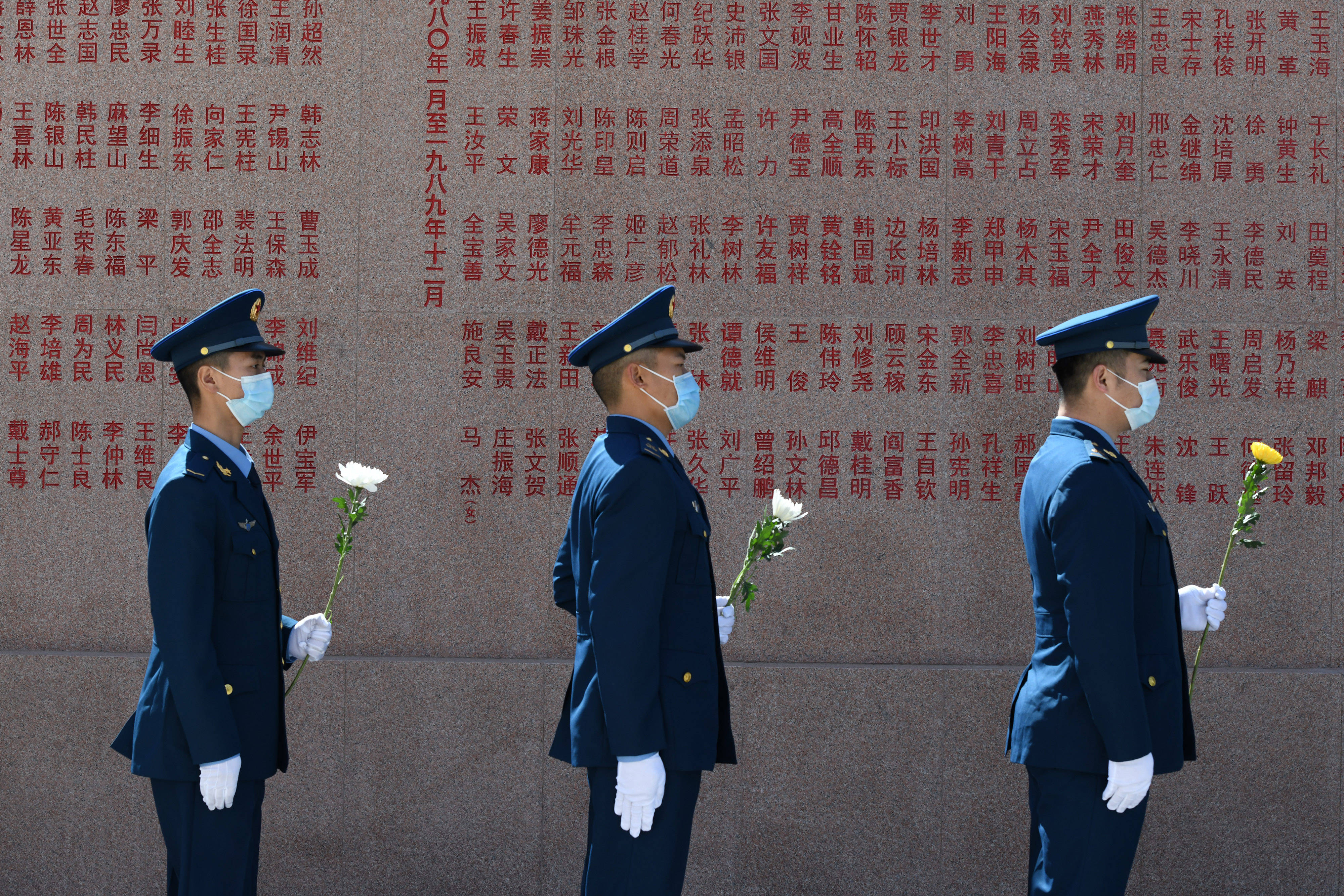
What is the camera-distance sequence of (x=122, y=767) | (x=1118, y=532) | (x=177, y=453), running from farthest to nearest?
(x=122, y=767) → (x=177, y=453) → (x=1118, y=532)

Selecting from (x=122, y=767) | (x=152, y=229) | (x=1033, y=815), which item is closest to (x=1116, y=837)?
(x=1033, y=815)

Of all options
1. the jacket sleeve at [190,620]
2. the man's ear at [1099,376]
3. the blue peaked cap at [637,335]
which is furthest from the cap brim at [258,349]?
the man's ear at [1099,376]

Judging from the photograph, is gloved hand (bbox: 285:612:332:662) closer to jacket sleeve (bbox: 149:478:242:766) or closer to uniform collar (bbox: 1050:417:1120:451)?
jacket sleeve (bbox: 149:478:242:766)

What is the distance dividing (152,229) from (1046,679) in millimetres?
3600

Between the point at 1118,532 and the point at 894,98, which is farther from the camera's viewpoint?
the point at 894,98

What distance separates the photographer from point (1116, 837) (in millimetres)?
2738

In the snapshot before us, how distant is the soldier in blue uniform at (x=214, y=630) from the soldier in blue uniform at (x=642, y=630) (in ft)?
2.51

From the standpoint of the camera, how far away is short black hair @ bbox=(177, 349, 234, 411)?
2.95 m

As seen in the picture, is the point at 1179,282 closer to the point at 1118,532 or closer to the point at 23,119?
the point at 1118,532

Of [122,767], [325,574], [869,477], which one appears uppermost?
[869,477]

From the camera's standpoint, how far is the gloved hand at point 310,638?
308 cm

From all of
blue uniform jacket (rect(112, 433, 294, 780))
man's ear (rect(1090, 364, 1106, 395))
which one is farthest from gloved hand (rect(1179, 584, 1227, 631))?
blue uniform jacket (rect(112, 433, 294, 780))

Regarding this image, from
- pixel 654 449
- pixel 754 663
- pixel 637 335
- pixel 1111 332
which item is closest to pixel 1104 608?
pixel 1111 332

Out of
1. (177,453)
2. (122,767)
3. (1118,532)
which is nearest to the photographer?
(1118,532)
